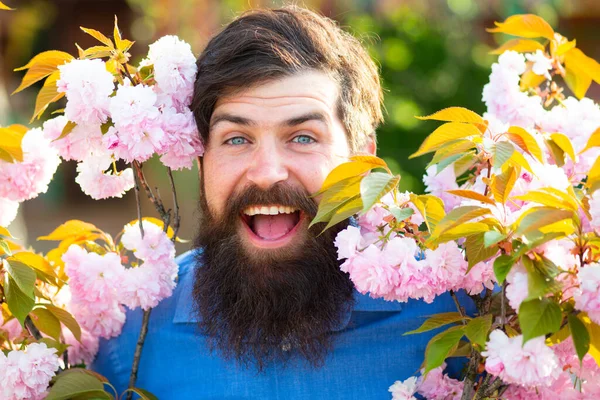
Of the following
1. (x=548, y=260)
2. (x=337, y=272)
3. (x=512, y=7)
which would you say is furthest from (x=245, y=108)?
(x=512, y=7)

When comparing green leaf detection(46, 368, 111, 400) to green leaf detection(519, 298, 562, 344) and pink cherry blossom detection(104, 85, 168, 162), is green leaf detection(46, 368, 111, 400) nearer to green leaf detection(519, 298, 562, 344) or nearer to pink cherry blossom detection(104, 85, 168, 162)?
pink cherry blossom detection(104, 85, 168, 162)

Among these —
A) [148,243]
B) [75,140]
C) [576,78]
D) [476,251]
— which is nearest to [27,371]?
[148,243]

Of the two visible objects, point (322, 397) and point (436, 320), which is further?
point (322, 397)

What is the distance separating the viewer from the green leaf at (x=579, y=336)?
1637mm

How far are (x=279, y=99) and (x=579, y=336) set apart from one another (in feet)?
3.58

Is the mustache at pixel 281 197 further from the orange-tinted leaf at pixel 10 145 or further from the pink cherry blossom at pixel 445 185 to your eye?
the orange-tinted leaf at pixel 10 145

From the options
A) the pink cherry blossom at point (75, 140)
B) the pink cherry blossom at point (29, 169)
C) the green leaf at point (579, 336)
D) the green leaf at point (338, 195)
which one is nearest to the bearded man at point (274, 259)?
the pink cherry blossom at point (75, 140)

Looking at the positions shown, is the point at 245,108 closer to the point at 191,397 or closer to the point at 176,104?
the point at 176,104

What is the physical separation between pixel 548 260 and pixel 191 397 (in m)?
1.21

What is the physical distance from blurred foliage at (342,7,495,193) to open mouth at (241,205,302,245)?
3.77 meters

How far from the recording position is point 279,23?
251 cm

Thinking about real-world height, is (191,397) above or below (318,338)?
below

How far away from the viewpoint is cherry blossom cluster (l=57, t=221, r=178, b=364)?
7.73 ft

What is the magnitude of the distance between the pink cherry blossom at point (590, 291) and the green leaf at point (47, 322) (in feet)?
4.33
